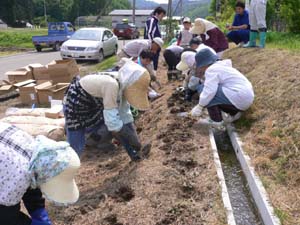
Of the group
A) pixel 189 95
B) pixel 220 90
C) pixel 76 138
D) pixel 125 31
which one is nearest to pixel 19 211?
pixel 76 138

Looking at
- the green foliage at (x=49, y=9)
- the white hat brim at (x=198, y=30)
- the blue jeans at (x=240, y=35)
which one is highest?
the white hat brim at (x=198, y=30)

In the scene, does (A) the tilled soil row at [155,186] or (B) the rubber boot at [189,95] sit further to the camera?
(B) the rubber boot at [189,95]

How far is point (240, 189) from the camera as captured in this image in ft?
14.2

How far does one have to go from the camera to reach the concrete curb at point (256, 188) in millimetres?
3402

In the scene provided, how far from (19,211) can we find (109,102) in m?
1.60

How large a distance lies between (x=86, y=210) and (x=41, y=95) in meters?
5.15

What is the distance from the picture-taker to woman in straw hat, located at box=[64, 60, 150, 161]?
379cm

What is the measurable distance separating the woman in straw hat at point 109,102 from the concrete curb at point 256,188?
4.07 ft

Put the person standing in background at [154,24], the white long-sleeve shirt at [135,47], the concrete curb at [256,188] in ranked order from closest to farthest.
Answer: the concrete curb at [256,188], the white long-sleeve shirt at [135,47], the person standing in background at [154,24]

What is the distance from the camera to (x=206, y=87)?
543cm

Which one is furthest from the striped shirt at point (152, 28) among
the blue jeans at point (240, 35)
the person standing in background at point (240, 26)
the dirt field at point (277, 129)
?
the dirt field at point (277, 129)

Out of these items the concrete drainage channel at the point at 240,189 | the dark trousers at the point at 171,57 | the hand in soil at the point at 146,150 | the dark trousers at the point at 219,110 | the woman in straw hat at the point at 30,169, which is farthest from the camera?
the dark trousers at the point at 171,57

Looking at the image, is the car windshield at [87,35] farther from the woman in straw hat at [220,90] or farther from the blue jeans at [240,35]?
the woman in straw hat at [220,90]

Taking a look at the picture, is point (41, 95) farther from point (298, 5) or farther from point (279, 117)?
point (298, 5)
